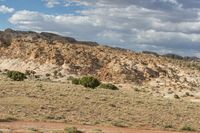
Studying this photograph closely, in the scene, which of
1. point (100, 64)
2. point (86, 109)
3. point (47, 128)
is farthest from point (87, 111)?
point (100, 64)

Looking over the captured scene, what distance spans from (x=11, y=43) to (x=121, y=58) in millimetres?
23380

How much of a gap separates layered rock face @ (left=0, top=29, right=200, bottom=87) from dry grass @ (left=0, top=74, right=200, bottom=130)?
36415mm

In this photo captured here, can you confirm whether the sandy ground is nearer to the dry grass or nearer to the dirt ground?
the dirt ground

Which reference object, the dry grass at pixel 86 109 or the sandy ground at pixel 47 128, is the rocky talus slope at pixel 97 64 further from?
the sandy ground at pixel 47 128

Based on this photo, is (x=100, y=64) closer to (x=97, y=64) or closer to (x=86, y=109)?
(x=97, y=64)

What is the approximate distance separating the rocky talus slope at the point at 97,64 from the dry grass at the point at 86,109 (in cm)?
3496

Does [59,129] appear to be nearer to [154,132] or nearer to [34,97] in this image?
[154,132]

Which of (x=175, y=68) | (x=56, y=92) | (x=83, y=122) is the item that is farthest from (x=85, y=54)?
(x=83, y=122)

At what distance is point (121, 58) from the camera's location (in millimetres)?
87875

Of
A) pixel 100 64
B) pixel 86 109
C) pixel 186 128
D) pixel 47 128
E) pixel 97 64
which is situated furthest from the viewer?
pixel 100 64

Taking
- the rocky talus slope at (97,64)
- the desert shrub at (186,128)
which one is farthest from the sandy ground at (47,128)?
the rocky talus slope at (97,64)

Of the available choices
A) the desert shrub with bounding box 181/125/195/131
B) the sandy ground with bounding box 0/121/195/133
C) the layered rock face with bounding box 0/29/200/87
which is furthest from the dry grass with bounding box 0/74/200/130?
the layered rock face with bounding box 0/29/200/87

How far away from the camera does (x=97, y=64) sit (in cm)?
8562

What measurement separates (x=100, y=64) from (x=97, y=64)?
52 centimetres
